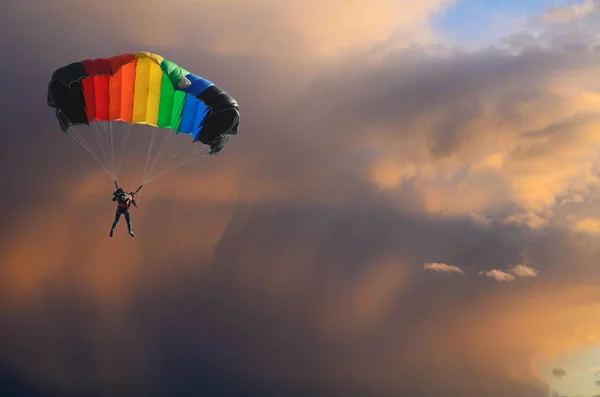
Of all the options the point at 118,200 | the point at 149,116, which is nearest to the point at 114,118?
the point at 149,116

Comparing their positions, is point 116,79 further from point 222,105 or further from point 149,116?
point 222,105

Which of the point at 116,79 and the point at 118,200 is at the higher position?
the point at 116,79

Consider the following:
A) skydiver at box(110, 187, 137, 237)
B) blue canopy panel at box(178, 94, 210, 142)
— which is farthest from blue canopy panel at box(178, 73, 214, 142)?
skydiver at box(110, 187, 137, 237)

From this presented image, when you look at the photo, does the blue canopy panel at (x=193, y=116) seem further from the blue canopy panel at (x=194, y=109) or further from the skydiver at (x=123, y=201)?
the skydiver at (x=123, y=201)

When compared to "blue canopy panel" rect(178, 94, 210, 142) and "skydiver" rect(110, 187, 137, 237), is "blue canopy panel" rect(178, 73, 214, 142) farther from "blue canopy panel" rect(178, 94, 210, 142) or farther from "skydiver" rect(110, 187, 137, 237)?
"skydiver" rect(110, 187, 137, 237)

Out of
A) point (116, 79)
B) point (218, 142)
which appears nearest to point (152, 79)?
point (116, 79)

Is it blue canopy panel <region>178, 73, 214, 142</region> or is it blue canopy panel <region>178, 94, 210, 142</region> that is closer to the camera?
blue canopy panel <region>178, 73, 214, 142</region>

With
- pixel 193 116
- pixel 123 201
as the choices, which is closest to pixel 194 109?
pixel 193 116

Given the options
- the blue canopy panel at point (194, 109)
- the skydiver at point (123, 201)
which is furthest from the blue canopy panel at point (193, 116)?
the skydiver at point (123, 201)

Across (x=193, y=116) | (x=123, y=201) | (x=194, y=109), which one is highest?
(x=194, y=109)

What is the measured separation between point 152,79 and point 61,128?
7.82 m

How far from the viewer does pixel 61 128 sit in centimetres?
5628

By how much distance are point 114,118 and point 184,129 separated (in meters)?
4.95

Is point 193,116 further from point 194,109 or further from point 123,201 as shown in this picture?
point 123,201
